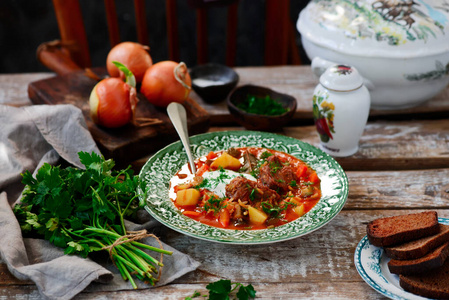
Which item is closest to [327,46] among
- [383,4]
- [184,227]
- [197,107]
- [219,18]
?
[383,4]

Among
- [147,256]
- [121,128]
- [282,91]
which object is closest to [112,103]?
[121,128]

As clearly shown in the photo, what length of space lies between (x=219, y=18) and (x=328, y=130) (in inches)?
77.9

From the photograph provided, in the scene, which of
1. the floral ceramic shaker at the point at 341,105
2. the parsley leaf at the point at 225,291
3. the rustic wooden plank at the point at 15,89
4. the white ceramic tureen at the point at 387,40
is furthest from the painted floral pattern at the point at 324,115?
the rustic wooden plank at the point at 15,89

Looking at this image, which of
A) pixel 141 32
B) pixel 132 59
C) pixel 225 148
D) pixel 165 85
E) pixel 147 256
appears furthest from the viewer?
pixel 141 32

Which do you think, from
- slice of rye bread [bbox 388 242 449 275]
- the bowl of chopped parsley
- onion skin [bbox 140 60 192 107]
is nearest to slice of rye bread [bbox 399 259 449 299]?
slice of rye bread [bbox 388 242 449 275]

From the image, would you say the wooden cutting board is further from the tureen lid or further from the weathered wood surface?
the tureen lid

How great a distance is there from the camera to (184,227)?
1.34 metres

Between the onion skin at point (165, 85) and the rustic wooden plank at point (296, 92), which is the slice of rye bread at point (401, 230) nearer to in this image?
the rustic wooden plank at point (296, 92)

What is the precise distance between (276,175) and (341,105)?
0.39m

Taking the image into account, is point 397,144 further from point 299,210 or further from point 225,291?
point 225,291

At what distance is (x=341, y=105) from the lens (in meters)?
1.74

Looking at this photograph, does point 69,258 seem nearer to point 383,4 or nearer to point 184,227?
point 184,227

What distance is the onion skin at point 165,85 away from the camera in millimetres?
2014

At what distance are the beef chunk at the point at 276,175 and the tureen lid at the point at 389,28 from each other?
0.58 meters
